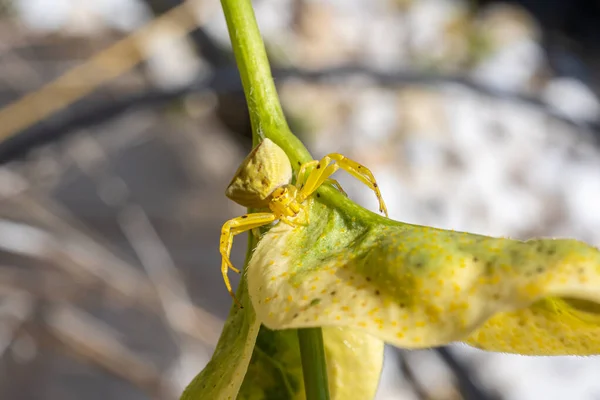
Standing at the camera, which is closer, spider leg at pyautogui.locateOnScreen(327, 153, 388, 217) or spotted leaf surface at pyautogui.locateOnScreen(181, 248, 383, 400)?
spotted leaf surface at pyautogui.locateOnScreen(181, 248, 383, 400)

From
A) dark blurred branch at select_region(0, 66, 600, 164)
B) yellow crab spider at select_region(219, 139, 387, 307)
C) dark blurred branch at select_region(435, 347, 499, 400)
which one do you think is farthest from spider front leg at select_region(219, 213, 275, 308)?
dark blurred branch at select_region(435, 347, 499, 400)

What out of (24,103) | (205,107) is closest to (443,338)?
(24,103)

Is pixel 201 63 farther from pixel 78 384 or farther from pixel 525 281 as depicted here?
Result: pixel 525 281

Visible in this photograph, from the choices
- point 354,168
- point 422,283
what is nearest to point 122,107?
point 354,168

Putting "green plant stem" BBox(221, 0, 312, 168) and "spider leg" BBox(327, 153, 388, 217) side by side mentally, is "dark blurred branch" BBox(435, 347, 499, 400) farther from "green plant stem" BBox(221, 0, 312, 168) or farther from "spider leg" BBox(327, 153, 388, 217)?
"green plant stem" BBox(221, 0, 312, 168)

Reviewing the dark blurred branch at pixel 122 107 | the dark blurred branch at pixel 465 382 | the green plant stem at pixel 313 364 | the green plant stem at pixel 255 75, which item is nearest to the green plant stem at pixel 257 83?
the green plant stem at pixel 255 75

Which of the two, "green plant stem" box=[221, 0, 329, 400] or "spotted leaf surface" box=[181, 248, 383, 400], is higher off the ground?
"green plant stem" box=[221, 0, 329, 400]
